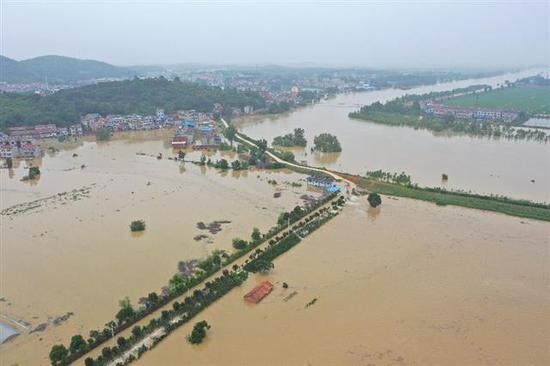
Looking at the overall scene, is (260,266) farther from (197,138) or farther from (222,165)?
(197,138)

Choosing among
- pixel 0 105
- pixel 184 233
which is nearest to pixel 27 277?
pixel 184 233

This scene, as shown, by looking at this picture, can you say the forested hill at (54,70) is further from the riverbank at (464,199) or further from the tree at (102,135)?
the riverbank at (464,199)

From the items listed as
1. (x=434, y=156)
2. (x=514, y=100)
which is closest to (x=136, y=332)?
(x=434, y=156)

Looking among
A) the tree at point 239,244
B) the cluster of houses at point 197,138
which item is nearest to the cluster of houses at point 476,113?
the cluster of houses at point 197,138

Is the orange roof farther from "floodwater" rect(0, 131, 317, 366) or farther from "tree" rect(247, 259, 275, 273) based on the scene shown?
"floodwater" rect(0, 131, 317, 366)

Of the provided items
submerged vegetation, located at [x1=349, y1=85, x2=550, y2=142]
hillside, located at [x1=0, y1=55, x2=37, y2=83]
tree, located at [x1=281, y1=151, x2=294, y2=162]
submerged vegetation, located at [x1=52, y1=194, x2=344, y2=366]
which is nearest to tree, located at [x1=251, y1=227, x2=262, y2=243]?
A: submerged vegetation, located at [x1=52, y1=194, x2=344, y2=366]
